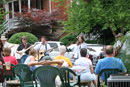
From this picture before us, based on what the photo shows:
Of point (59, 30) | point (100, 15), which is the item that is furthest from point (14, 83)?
point (59, 30)

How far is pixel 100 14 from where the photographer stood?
63.6 ft

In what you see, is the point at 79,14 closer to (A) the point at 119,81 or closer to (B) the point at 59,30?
(B) the point at 59,30

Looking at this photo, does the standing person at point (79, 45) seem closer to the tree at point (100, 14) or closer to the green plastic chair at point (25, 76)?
the green plastic chair at point (25, 76)

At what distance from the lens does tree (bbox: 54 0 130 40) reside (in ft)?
63.0

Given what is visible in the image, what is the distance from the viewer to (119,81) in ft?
17.6

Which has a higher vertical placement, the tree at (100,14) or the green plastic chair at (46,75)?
the tree at (100,14)

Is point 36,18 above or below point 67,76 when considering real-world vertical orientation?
above

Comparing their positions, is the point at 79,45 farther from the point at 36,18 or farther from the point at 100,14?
the point at 36,18

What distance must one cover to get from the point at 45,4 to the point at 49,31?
13.8ft

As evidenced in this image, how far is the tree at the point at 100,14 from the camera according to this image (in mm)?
19203

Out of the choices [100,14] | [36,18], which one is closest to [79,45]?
[100,14]

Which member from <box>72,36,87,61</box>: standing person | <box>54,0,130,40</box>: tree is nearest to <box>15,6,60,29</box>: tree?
<box>54,0,130,40</box>: tree

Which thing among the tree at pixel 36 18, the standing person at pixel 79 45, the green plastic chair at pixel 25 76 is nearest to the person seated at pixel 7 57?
the green plastic chair at pixel 25 76

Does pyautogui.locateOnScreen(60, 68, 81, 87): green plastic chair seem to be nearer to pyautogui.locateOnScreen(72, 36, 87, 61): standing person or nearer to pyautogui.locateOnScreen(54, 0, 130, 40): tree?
pyautogui.locateOnScreen(72, 36, 87, 61): standing person
